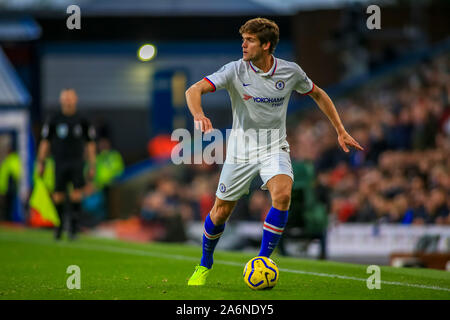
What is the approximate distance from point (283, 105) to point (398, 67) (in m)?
17.4

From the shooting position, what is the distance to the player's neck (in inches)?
313

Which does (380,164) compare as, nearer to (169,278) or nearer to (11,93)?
(169,278)

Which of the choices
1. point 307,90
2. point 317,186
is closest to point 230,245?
point 317,186

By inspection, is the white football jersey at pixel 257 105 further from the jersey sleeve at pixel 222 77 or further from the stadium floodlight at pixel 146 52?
the stadium floodlight at pixel 146 52

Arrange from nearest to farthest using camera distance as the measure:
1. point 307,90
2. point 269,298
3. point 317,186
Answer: point 269,298, point 307,90, point 317,186

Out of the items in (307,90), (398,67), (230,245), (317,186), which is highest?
(398,67)

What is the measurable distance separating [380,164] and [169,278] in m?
11.6

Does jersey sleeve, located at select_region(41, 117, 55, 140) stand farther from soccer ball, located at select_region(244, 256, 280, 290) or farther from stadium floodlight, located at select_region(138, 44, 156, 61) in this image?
stadium floodlight, located at select_region(138, 44, 156, 61)

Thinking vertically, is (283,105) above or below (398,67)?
below

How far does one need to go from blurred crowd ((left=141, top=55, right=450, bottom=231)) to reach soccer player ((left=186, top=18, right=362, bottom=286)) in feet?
29.5

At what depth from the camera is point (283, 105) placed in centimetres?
806

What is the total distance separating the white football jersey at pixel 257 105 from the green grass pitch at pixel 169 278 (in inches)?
50.7
